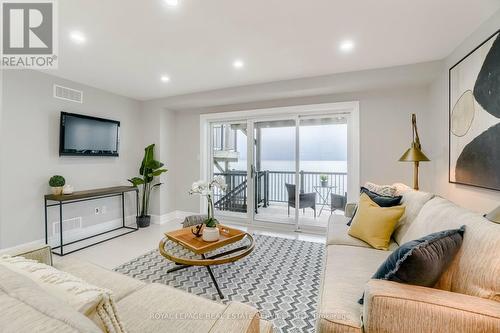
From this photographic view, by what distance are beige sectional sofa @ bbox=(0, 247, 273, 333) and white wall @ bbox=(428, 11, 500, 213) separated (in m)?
2.24

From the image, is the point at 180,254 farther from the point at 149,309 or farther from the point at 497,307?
the point at 497,307

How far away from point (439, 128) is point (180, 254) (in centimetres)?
334

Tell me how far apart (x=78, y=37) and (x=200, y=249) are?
237cm

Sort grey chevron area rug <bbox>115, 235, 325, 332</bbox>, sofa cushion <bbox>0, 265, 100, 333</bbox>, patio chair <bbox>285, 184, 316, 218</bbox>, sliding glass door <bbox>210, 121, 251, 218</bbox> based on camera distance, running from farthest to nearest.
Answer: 1. sliding glass door <bbox>210, 121, 251, 218</bbox>
2. patio chair <bbox>285, 184, 316, 218</bbox>
3. grey chevron area rug <bbox>115, 235, 325, 332</bbox>
4. sofa cushion <bbox>0, 265, 100, 333</bbox>

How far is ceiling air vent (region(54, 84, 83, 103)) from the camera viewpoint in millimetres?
3326

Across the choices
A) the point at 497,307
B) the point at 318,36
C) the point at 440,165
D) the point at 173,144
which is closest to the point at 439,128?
the point at 440,165

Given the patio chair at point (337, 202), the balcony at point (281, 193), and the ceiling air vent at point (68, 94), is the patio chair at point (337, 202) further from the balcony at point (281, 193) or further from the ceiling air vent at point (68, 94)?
the ceiling air vent at point (68, 94)

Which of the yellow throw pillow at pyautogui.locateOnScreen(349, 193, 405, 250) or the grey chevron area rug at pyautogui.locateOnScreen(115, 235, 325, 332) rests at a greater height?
the yellow throw pillow at pyautogui.locateOnScreen(349, 193, 405, 250)

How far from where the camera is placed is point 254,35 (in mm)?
2260

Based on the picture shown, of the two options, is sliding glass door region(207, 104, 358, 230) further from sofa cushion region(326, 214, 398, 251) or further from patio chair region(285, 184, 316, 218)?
sofa cushion region(326, 214, 398, 251)

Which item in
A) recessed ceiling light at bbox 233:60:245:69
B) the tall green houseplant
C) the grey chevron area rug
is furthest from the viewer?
the tall green houseplant

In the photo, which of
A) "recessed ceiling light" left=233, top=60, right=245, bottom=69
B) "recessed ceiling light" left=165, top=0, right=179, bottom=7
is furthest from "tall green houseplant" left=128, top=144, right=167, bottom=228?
"recessed ceiling light" left=165, top=0, right=179, bottom=7

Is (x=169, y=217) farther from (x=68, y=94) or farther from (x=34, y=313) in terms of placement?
(x=34, y=313)

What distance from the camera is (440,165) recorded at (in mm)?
2838
